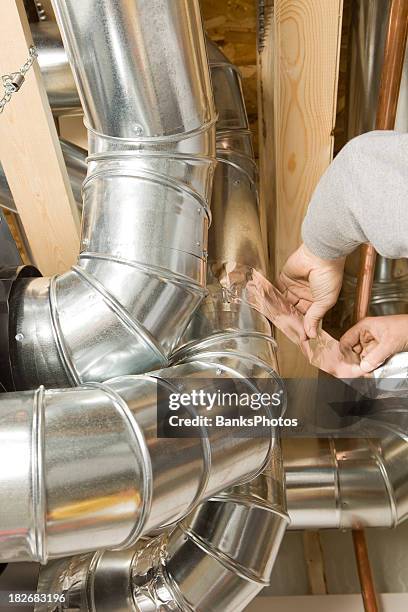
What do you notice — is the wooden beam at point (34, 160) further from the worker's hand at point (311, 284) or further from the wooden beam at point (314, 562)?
the wooden beam at point (314, 562)

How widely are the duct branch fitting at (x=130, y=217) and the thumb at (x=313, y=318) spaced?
0.59ft

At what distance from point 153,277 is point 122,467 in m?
0.30

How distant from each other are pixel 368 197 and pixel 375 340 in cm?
27

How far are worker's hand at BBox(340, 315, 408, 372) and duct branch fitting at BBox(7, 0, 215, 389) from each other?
255mm

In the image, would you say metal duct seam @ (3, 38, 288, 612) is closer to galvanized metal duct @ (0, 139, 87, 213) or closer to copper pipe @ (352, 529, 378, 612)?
galvanized metal duct @ (0, 139, 87, 213)

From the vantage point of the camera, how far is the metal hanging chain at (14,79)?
3.69 ft

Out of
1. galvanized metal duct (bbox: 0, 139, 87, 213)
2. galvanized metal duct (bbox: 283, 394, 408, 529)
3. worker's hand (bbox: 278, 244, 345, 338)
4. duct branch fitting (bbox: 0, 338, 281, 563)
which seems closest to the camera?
duct branch fitting (bbox: 0, 338, 281, 563)

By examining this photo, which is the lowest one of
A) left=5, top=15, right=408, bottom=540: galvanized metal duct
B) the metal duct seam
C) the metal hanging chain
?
left=5, top=15, right=408, bottom=540: galvanized metal duct

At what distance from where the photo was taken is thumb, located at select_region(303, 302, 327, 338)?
3.40ft

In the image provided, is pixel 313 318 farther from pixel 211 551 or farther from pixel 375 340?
pixel 211 551

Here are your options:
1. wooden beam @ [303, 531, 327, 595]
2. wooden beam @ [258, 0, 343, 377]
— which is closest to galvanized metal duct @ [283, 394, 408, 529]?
wooden beam @ [303, 531, 327, 595]

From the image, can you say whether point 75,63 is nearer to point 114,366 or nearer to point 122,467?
point 114,366

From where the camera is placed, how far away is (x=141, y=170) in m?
1.08

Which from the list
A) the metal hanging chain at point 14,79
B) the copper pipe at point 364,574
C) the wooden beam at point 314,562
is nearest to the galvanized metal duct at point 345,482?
the copper pipe at point 364,574
